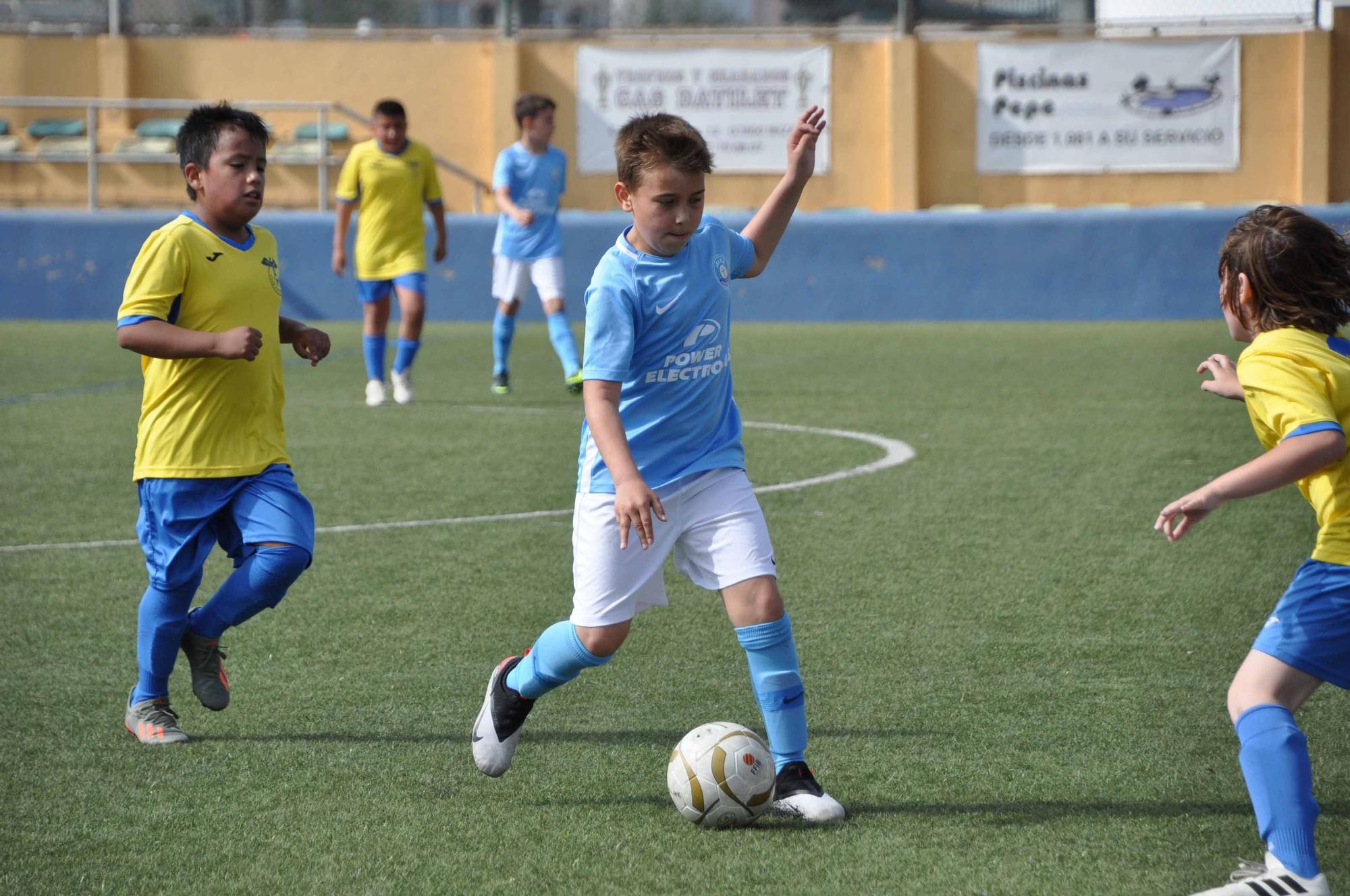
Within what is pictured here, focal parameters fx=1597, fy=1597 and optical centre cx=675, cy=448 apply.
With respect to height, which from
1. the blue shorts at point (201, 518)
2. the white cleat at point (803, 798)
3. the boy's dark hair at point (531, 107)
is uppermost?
the boy's dark hair at point (531, 107)

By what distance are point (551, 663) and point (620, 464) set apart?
61 centimetres

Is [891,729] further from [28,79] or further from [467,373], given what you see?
[28,79]

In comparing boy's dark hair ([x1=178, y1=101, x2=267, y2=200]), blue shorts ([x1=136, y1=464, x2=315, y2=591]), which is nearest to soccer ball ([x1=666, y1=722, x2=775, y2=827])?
blue shorts ([x1=136, y1=464, x2=315, y2=591])

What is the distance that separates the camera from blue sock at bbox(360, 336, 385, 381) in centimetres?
1070

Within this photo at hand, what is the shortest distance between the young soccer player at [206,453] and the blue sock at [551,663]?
64cm

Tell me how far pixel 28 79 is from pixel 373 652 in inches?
752

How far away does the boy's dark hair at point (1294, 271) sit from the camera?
290cm

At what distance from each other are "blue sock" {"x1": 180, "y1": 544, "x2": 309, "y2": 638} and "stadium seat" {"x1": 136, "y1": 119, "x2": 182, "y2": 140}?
18010 mm

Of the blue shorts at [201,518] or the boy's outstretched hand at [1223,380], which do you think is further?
the blue shorts at [201,518]

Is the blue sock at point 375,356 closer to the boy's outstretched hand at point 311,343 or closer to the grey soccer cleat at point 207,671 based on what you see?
the boy's outstretched hand at point 311,343

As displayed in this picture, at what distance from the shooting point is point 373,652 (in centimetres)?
471

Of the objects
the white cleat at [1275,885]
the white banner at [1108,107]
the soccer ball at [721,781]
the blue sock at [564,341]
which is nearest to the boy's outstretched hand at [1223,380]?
the white cleat at [1275,885]

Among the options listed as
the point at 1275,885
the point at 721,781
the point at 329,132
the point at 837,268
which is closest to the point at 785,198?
the point at 721,781

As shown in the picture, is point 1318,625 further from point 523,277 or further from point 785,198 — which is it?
point 523,277
